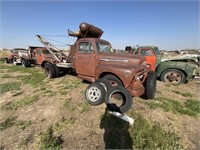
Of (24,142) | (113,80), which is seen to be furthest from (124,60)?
(24,142)

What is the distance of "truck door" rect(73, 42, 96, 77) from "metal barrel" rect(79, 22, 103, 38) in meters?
0.76

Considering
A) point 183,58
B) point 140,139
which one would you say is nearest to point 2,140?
point 140,139

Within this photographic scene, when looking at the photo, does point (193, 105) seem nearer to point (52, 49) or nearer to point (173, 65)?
point (173, 65)

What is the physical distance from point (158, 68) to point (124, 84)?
389cm

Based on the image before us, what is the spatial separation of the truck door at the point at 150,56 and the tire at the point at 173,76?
2.35ft

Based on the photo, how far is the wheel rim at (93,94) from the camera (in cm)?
404

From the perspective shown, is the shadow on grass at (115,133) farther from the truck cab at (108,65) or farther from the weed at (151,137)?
the truck cab at (108,65)

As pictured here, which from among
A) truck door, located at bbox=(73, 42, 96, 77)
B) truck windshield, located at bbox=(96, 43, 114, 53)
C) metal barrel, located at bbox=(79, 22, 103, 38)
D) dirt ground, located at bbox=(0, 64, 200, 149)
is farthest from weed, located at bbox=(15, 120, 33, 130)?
metal barrel, located at bbox=(79, 22, 103, 38)

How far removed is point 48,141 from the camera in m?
2.62

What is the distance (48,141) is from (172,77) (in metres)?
6.60

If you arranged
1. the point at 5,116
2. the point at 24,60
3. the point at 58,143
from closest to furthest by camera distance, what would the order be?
the point at 58,143 → the point at 5,116 → the point at 24,60

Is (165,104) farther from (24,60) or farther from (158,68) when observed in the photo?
(24,60)

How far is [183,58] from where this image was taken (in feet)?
21.8

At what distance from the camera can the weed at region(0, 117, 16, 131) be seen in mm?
3143
